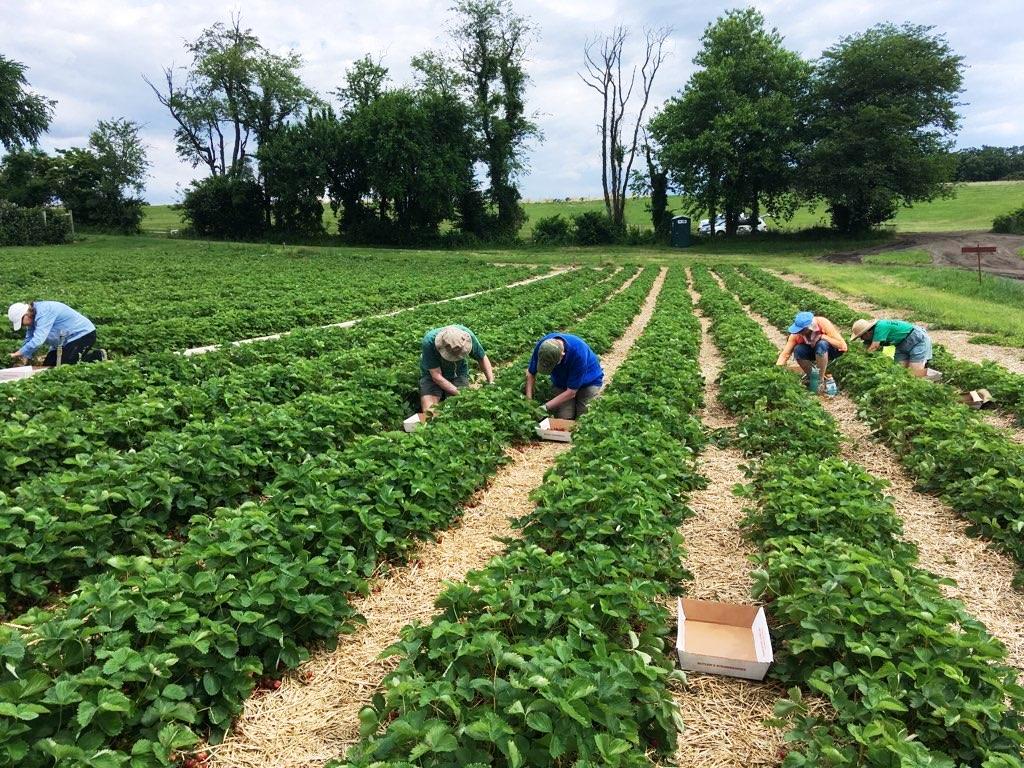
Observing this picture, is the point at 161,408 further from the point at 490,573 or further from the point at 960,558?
the point at 960,558

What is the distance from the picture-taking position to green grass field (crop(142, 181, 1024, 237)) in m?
55.8

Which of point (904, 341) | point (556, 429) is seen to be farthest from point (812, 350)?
point (556, 429)

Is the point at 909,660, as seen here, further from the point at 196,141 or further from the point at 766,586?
the point at 196,141

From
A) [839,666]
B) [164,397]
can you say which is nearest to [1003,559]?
[839,666]

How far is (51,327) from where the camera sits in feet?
31.2

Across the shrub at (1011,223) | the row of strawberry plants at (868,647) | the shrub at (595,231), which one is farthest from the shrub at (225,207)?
the shrub at (1011,223)

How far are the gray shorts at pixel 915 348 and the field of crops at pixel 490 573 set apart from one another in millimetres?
1209

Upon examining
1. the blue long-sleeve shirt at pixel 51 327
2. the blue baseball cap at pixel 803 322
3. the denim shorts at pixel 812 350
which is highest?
the blue long-sleeve shirt at pixel 51 327

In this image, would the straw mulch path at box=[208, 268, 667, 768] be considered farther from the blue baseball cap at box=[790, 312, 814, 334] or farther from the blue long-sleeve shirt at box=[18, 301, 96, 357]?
the blue long-sleeve shirt at box=[18, 301, 96, 357]

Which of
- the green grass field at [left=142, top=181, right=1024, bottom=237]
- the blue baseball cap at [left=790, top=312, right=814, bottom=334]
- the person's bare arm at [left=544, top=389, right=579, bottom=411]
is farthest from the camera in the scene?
the green grass field at [left=142, top=181, right=1024, bottom=237]

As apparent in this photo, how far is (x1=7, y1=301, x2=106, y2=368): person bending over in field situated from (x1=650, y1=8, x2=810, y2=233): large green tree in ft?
155

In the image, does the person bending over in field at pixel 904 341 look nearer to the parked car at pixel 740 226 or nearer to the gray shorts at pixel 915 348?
the gray shorts at pixel 915 348

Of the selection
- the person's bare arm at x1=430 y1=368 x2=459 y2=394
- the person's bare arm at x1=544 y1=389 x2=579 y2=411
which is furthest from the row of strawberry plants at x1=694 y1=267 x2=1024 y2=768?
the person's bare arm at x1=430 y1=368 x2=459 y2=394

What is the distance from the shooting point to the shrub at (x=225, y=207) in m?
56.1
